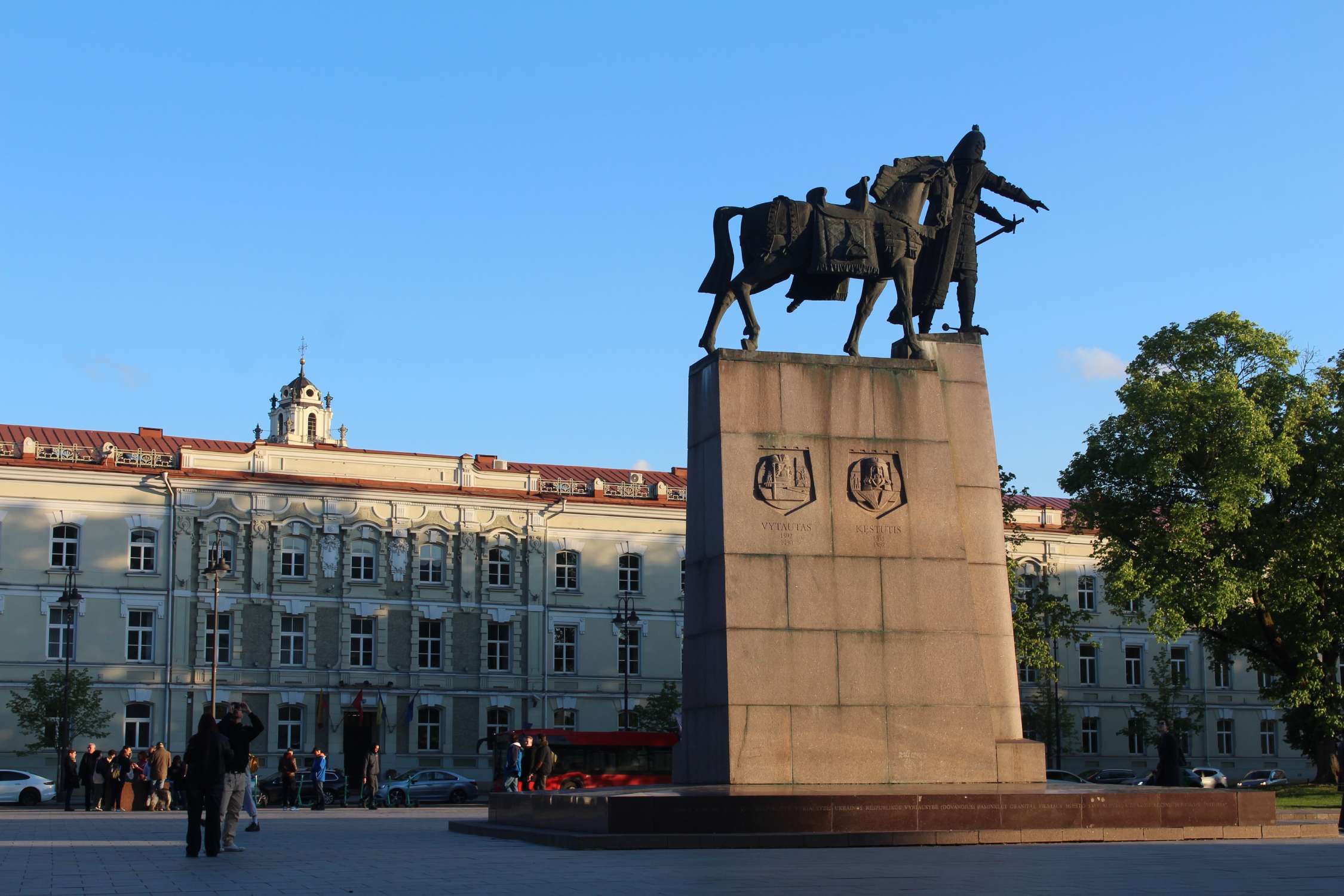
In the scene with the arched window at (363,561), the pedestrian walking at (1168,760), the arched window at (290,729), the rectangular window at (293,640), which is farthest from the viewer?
the arched window at (363,561)

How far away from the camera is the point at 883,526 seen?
733 inches

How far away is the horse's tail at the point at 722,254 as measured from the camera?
20.0m

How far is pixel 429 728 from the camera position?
6272 cm

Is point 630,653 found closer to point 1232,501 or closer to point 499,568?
point 499,568

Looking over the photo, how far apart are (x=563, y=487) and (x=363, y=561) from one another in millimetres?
8961

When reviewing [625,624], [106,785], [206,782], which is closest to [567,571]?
[625,624]

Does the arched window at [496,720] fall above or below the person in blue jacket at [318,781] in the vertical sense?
above

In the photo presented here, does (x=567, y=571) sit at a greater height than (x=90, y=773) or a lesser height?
greater

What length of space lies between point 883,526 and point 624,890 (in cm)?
805

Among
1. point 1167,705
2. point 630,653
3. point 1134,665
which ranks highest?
point 630,653

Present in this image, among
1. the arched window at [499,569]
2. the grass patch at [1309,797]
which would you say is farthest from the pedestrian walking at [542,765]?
the arched window at [499,569]

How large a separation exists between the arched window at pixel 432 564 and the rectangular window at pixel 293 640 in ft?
16.3

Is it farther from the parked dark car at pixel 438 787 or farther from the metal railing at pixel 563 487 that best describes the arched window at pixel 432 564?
the parked dark car at pixel 438 787

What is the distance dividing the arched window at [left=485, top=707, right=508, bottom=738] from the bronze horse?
45.6m
